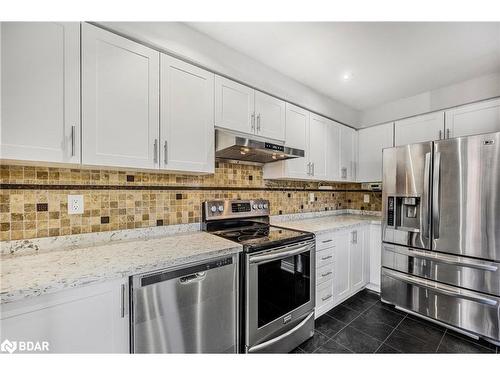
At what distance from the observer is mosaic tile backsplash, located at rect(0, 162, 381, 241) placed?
130 centimetres

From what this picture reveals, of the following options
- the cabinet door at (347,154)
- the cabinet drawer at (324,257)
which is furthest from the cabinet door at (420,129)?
the cabinet drawer at (324,257)

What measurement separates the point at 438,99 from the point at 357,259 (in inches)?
80.1

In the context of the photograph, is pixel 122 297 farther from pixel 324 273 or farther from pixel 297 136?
pixel 297 136

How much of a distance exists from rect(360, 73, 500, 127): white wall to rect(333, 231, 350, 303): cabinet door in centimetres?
171

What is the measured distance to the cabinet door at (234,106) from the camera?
1.82 metres

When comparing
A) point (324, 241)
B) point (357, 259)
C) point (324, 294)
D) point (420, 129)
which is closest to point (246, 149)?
point (324, 241)

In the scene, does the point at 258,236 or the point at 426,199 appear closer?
the point at 258,236

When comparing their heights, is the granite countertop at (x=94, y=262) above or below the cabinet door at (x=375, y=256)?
above

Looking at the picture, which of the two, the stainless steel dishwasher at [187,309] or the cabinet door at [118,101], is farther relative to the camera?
the cabinet door at [118,101]

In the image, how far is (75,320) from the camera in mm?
972

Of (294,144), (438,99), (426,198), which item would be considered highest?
(438,99)

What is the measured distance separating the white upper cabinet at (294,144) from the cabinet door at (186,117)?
888mm

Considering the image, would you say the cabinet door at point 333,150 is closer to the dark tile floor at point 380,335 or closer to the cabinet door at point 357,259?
the cabinet door at point 357,259

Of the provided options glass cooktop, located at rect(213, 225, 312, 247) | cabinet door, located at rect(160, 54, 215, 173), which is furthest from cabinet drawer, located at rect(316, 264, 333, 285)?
cabinet door, located at rect(160, 54, 215, 173)
